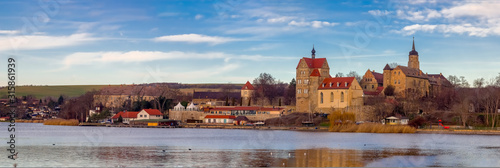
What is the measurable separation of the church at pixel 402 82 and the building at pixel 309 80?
9.07m

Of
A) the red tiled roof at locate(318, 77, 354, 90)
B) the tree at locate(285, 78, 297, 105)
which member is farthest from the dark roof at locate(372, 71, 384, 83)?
the tree at locate(285, 78, 297, 105)

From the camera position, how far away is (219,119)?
120 m

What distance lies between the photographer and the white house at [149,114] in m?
125

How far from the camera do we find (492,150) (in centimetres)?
4931

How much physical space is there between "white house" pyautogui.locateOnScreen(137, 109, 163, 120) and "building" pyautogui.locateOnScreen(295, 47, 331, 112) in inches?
1165

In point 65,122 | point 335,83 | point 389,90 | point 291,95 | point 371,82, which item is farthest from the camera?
point 291,95

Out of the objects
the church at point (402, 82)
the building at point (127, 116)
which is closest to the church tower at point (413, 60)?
the church at point (402, 82)

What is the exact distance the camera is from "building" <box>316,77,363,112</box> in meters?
108

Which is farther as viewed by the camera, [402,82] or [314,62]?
[402,82]

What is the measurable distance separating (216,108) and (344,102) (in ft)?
98.8

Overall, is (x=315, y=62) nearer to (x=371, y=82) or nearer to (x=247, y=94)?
(x=371, y=82)

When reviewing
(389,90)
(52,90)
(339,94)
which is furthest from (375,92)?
(52,90)

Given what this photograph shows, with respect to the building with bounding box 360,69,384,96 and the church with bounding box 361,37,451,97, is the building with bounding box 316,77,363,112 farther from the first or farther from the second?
the building with bounding box 360,69,384,96

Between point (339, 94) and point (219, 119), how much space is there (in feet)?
81.3
